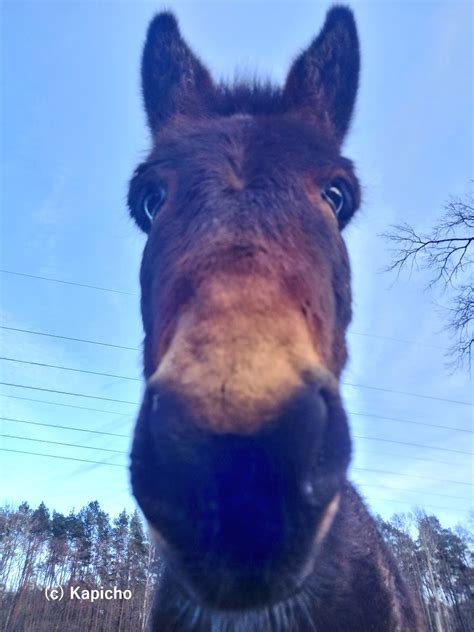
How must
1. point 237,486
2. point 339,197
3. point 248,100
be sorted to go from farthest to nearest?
point 248,100
point 339,197
point 237,486

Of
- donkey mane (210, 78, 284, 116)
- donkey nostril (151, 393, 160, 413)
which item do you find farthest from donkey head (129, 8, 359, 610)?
donkey mane (210, 78, 284, 116)

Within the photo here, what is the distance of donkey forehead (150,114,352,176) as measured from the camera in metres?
3.15

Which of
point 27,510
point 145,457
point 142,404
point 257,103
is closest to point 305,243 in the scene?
point 142,404

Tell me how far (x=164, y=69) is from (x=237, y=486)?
17.0ft

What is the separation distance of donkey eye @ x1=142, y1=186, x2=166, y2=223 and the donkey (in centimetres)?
2

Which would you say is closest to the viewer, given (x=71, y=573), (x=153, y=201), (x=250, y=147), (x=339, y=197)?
(x=250, y=147)

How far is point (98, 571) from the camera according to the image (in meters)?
60.6

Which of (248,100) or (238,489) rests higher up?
(248,100)

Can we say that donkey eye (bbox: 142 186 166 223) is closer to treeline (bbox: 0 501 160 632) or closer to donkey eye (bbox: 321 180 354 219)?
donkey eye (bbox: 321 180 354 219)

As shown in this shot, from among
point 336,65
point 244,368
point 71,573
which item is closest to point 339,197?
point 336,65

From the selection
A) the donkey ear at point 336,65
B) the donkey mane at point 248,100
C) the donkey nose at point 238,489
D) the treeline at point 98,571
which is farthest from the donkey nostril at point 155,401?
the treeline at point 98,571

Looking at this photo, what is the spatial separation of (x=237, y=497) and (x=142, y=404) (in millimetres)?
660

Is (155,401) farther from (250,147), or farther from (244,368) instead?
(250,147)

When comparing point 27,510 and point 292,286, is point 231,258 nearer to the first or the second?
point 292,286
